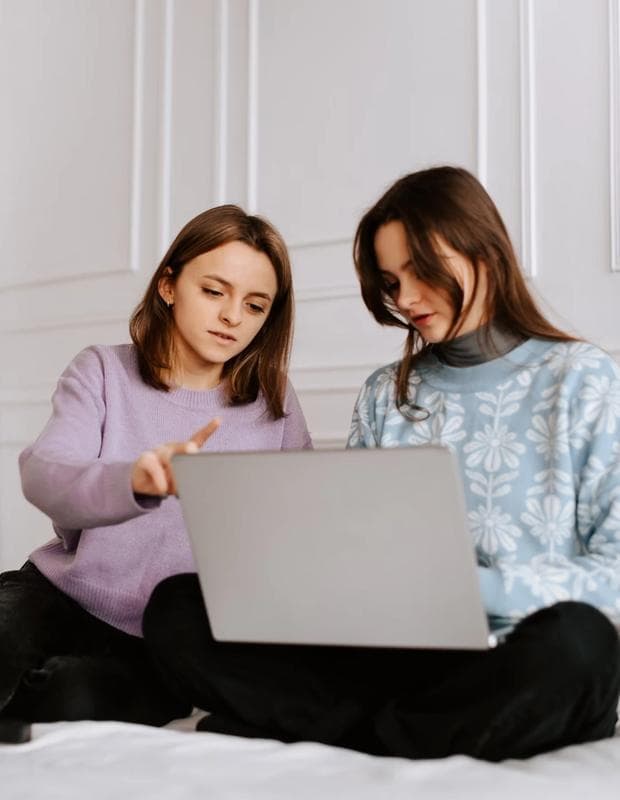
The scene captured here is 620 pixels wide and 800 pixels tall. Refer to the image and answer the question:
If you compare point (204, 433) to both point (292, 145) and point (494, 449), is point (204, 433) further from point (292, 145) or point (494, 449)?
point (292, 145)

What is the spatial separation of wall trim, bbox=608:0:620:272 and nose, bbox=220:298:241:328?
2.09 ft

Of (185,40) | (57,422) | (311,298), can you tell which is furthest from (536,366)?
(185,40)

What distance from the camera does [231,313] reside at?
1.38m

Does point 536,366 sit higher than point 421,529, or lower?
higher

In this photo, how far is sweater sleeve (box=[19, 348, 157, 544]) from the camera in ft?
3.54

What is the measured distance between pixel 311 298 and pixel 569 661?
1.18 m

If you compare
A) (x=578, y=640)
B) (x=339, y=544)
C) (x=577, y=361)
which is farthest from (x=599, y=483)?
(x=339, y=544)

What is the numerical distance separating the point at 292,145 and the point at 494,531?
113cm

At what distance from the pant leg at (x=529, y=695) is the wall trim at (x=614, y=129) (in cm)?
87

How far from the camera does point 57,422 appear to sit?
4.32 feet

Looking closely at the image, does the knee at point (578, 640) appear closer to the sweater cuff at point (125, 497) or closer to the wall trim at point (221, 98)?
the sweater cuff at point (125, 497)

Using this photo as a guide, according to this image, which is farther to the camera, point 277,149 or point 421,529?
point 277,149

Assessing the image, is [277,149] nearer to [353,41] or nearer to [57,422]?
[353,41]

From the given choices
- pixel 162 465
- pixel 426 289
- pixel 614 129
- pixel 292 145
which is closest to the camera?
pixel 162 465
